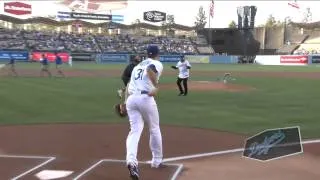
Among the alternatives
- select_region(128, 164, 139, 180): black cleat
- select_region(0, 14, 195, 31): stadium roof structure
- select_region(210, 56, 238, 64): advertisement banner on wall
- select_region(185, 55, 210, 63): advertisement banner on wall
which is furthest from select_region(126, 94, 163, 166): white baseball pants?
select_region(0, 14, 195, 31): stadium roof structure

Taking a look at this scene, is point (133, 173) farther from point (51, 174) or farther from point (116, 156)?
point (116, 156)

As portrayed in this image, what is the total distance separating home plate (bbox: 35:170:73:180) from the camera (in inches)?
287

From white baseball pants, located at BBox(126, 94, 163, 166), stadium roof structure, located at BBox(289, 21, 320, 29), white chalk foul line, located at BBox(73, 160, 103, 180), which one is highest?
stadium roof structure, located at BBox(289, 21, 320, 29)

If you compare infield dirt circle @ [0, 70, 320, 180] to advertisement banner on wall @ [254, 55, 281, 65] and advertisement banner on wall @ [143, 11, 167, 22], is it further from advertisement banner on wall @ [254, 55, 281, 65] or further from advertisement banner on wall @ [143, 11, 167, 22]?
advertisement banner on wall @ [143, 11, 167, 22]

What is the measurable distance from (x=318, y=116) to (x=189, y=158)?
7.17 m

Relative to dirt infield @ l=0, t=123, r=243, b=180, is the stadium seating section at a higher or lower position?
higher

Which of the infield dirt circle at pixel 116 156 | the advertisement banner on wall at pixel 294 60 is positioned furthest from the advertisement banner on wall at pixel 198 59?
the infield dirt circle at pixel 116 156

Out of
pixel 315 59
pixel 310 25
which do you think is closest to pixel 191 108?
pixel 315 59

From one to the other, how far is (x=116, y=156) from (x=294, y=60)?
2501 inches

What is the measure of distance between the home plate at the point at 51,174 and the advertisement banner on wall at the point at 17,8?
78.6 meters

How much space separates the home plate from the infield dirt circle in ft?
0.34

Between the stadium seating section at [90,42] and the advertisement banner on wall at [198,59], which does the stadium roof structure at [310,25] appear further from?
the advertisement banner on wall at [198,59]

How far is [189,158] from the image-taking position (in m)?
8.79

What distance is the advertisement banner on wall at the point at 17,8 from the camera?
81.6 m
